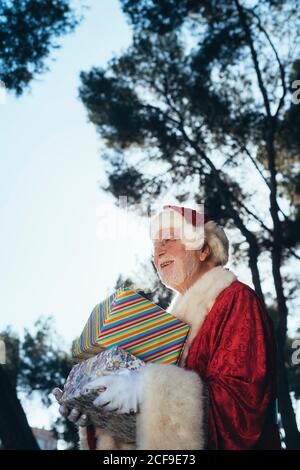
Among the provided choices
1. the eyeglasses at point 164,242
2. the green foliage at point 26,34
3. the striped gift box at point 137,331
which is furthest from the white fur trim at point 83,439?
the green foliage at point 26,34

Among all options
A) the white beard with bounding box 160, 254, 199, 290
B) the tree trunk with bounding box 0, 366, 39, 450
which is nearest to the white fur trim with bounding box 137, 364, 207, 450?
the white beard with bounding box 160, 254, 199, 290

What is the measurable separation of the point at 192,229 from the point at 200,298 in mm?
343

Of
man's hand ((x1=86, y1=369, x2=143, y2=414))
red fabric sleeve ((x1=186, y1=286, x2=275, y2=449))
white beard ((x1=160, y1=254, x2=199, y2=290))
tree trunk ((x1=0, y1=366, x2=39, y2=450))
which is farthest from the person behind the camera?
tree trunk ((x1=0, y1=366, x2=39, y2=450))

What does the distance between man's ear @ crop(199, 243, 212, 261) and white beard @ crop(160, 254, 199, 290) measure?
1.5 inches

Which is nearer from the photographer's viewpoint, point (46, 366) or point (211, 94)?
point (211, 94)

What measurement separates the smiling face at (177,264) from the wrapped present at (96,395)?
1.81 ft

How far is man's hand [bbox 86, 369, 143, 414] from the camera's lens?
176cm

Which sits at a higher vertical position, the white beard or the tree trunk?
the white beard

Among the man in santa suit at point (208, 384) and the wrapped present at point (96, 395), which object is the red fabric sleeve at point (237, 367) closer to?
the man in santa suit at point (208, 384)

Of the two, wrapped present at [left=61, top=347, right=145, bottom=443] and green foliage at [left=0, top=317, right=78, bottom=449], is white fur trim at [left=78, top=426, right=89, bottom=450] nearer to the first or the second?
wrapped present at [left=61, top=347, right=145, bottom=443]
